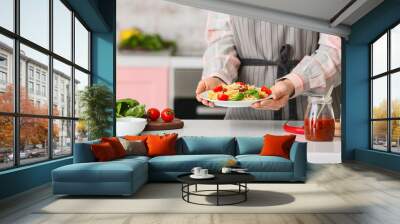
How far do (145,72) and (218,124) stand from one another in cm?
230

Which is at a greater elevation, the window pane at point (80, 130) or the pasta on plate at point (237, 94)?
the pasta on plate at point (237, 94)

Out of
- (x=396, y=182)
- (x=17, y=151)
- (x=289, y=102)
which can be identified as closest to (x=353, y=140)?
(x=289, y=102)

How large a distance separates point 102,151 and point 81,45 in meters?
2.79

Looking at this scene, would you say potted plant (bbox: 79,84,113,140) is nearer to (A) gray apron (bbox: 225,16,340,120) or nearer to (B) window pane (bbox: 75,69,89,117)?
(B) window pane (bbox: 75,69,89,117)

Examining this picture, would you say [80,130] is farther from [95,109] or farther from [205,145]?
[205,145]

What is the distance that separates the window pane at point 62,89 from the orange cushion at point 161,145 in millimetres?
1322

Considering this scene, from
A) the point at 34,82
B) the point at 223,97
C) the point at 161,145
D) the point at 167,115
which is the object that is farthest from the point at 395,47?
the point at 34,82

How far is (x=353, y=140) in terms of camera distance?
828 cm

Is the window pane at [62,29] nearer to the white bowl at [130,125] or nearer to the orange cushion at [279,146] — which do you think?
the white bowl at [130,125]

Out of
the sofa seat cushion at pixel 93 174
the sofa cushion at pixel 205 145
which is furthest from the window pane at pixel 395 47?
the sofa seat cushion at pixel 93 174

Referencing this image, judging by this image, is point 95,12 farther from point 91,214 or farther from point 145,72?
point 91,214

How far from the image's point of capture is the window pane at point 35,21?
4840 millimetres

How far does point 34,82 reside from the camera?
5172 mm

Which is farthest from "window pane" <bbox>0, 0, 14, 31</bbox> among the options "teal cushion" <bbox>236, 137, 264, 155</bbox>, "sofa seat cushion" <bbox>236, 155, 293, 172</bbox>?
"teal cushion" <bbox>236, 137, 264, 155</bbox>
